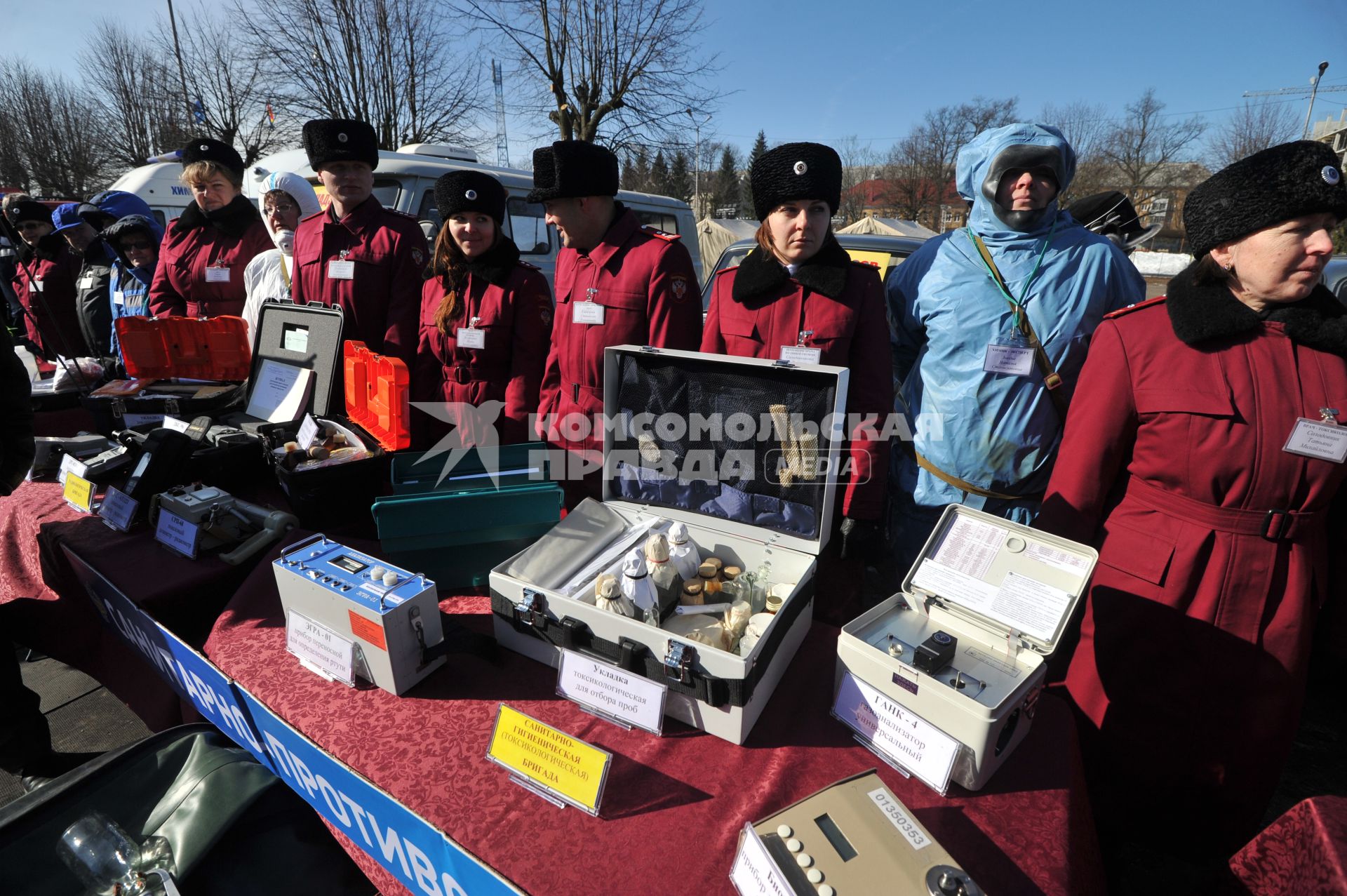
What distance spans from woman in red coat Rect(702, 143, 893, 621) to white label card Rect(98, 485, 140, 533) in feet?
6.62

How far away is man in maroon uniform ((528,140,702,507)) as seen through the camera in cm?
230

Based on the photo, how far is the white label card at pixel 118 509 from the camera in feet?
6.30

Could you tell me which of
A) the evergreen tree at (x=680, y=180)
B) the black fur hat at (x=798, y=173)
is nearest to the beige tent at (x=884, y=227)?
the black fur hat at (x=798, y=173)

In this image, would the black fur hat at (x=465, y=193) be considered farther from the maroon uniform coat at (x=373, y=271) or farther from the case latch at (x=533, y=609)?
the case latch at (x=533, y=609)

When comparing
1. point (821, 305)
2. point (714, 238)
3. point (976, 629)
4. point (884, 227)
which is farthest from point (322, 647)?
point (884, 227)

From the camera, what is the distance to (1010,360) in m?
1.97

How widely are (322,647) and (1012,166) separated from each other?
2.39 metres

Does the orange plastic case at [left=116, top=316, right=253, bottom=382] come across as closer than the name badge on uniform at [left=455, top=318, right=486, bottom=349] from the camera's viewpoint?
No

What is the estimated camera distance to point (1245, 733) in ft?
5.06

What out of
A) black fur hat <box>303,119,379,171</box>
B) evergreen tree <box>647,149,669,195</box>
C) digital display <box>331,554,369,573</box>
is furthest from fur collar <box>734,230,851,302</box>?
evergreen tree <box>647,149,669,195</box>

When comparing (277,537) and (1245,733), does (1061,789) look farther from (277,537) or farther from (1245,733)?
(277,537)

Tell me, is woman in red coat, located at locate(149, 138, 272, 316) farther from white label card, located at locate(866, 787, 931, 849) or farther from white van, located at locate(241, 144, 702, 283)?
white label card, located at locate(866, 787, 931, 849)

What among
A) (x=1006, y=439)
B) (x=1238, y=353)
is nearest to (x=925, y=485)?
(x=1006, y=439)

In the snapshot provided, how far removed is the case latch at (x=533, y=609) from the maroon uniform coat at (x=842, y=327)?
1046 millimetres
